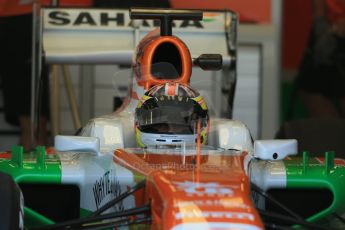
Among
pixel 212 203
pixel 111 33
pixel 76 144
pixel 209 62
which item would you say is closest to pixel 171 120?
pixel 76 144

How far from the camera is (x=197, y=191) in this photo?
158 inches

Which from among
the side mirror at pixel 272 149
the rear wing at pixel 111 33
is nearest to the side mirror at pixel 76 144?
the side mirror at pixel 272 149

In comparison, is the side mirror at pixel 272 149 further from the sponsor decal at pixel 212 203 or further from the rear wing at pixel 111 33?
the rear wing at pixel 111 33

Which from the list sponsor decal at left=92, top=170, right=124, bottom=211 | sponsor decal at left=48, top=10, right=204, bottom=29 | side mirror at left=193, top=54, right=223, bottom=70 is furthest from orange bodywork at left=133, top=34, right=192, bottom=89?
sponsor decal at left=48, top=10, right=204, bottom=29

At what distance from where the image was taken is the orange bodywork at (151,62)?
5.47 metres

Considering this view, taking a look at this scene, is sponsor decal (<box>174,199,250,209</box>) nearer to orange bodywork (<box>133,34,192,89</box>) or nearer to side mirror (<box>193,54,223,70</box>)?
orange bodywork (<box>133,34,192,89</box>)

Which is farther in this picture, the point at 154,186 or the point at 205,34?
the point at 205,34

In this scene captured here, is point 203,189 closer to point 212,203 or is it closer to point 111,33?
point 212,203

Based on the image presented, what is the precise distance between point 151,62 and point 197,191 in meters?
1.65

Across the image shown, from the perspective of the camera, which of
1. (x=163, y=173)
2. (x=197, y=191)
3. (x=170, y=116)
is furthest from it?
(x=170, y=116)

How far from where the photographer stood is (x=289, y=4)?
9.23 m

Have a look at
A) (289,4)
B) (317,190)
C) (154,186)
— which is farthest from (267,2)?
(154,186)

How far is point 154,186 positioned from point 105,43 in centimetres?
250

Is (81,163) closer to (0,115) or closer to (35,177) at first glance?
(35,177)
